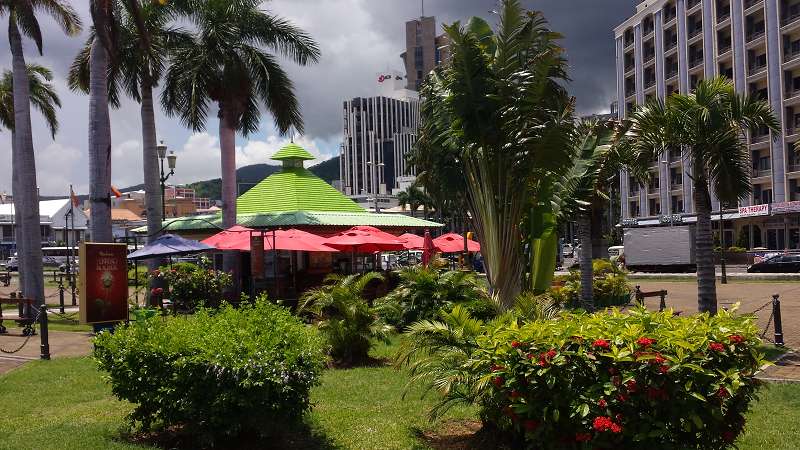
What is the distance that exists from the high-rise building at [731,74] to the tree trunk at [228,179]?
29904 mm

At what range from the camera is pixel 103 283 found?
14188 mm

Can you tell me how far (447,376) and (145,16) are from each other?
19847 millimetres

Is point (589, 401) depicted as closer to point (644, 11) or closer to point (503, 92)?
point (503, 92)

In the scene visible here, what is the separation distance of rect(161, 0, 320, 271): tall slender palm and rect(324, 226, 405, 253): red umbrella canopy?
5.50 metres

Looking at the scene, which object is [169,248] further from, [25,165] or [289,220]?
[289,220]

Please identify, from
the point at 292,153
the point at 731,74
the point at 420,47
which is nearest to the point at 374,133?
the point at 420,47

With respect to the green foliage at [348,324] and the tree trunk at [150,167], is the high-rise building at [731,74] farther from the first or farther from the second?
the green foliage at [348,324]

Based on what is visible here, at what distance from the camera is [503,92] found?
1180 cm

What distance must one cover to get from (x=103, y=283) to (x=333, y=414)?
26.7ft

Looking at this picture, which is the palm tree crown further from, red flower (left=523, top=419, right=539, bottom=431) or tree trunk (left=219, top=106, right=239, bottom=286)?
red flower (left=523, top=419, right=539, bottom=431)

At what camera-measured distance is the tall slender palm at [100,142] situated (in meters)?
19.1

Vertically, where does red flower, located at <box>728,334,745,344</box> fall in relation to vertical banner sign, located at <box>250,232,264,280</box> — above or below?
below

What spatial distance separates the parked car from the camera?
38.2 meters

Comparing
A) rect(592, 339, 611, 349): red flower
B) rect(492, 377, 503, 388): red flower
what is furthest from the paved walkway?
rect(592, 339, 611, 349): red flower
